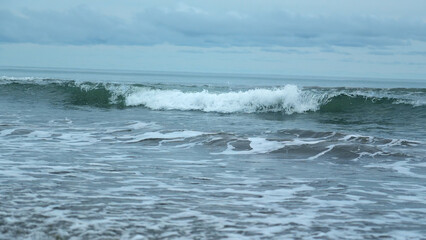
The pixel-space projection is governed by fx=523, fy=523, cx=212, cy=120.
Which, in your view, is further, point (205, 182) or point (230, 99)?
point (230, 99)

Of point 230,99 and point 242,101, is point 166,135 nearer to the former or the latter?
point 242,101

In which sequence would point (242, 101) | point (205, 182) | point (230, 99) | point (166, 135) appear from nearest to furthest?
point (205, 182)
point (166, 135)
point (242, 101)
point (230, 99)

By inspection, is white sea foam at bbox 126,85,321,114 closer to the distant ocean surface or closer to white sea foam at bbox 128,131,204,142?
the distant ocean surface

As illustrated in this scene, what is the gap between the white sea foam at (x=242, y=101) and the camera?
21.8 metres

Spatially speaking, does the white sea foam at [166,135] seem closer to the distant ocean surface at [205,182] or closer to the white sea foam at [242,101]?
the distant ocean surface at [205,182]

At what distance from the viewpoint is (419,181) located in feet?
24.9

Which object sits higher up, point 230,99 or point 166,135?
point 230,99

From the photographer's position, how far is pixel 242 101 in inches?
899

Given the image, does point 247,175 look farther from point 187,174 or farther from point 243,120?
point 243,120

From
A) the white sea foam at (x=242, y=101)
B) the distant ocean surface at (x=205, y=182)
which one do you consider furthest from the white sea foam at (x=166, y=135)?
the white sea foam at (x=242, y=101)

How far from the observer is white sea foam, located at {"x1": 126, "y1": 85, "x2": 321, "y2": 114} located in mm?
21766

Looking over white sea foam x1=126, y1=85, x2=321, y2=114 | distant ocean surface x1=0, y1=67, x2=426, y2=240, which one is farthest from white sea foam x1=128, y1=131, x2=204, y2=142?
white sea foam x1=126, y1=85, x2=321, y2=114

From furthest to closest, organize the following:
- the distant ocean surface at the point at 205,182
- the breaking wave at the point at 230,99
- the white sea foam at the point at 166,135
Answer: the breaking wave at the point at 230,99
the white sea foam at the point at 166,135
the distant ocean surface at the point at 205,182

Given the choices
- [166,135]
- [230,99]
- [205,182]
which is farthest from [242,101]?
[205,182]
